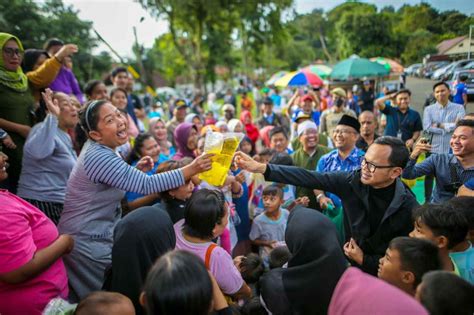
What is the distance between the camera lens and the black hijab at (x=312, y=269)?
1648 mm

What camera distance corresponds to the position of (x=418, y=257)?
1.69 m

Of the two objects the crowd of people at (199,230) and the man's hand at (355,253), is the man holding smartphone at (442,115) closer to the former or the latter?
the crowd of people at (199,230)

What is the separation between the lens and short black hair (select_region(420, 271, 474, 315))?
1320 millimetres

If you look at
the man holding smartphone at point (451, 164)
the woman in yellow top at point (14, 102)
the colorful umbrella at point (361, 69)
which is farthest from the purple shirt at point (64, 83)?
the colorful umbrella at point (361, 69)

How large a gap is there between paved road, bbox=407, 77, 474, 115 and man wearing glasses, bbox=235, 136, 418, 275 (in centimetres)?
312

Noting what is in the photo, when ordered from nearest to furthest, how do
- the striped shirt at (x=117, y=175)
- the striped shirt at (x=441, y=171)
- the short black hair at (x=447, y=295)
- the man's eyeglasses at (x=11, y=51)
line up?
the short black hair at (x=447, y=295) → the striped shirt at (x=117, y=175) → the striped shirt at (x=441, y=171) → the man's eyeglasses at (x=11, y=51)

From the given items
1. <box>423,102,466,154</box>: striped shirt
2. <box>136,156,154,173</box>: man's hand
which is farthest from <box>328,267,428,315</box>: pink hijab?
<box>423,102,466,154</box>: striped shirt

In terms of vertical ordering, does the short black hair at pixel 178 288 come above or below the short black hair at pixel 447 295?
above

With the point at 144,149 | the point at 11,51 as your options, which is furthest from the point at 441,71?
the point at 11,51

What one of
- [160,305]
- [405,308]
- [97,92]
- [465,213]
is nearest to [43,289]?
[160,305]

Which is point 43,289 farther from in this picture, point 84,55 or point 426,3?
point 84,55

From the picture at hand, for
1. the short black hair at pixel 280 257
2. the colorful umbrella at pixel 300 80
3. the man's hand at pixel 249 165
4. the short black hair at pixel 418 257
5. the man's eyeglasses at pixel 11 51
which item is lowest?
the short black hair at pixel 280 257

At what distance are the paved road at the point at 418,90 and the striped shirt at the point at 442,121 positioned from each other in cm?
82

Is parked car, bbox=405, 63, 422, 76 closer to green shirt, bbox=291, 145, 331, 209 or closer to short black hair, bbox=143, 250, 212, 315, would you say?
green shirt, bbox=291, 145, 331, 209
